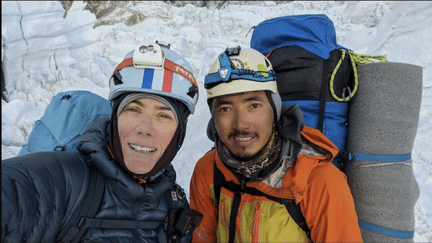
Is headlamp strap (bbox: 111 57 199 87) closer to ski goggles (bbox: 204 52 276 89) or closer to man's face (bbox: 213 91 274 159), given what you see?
ski goggles (bbox: 204 52 276 89)

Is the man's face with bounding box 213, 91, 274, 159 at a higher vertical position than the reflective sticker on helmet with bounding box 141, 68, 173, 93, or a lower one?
lower

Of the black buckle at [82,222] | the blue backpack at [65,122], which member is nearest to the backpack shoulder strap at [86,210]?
the black buckle at [82,222]

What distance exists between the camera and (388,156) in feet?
6.55

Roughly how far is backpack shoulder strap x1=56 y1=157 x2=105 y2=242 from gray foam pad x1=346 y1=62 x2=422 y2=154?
196 cm

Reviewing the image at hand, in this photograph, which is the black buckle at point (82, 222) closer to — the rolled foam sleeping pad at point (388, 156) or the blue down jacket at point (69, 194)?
the blue down jacket at point (69, 194)

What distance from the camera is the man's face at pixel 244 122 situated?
1991 mm

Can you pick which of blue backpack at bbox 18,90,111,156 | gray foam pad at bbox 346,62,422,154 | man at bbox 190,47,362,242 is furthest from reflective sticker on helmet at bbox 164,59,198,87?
gray foam pad at bbox 346,62,422,154

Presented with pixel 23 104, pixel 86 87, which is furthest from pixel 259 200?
pixel 86 87

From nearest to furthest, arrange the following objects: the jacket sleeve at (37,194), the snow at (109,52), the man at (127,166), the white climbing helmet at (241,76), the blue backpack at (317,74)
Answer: the jacket sleeve at (37,194)
the man at (127,166)
the white climbing helmet at (241,76)
the blue backpack at (317,74)
the snow at (109,52)

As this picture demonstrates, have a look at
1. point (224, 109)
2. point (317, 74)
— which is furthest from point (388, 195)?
point (224, 109)

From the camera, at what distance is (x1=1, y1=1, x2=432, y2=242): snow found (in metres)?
4.81

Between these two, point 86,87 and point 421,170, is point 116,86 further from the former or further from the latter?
point 86,87

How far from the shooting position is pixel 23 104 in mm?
5680

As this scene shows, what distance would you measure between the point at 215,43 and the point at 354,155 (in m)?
8.39
